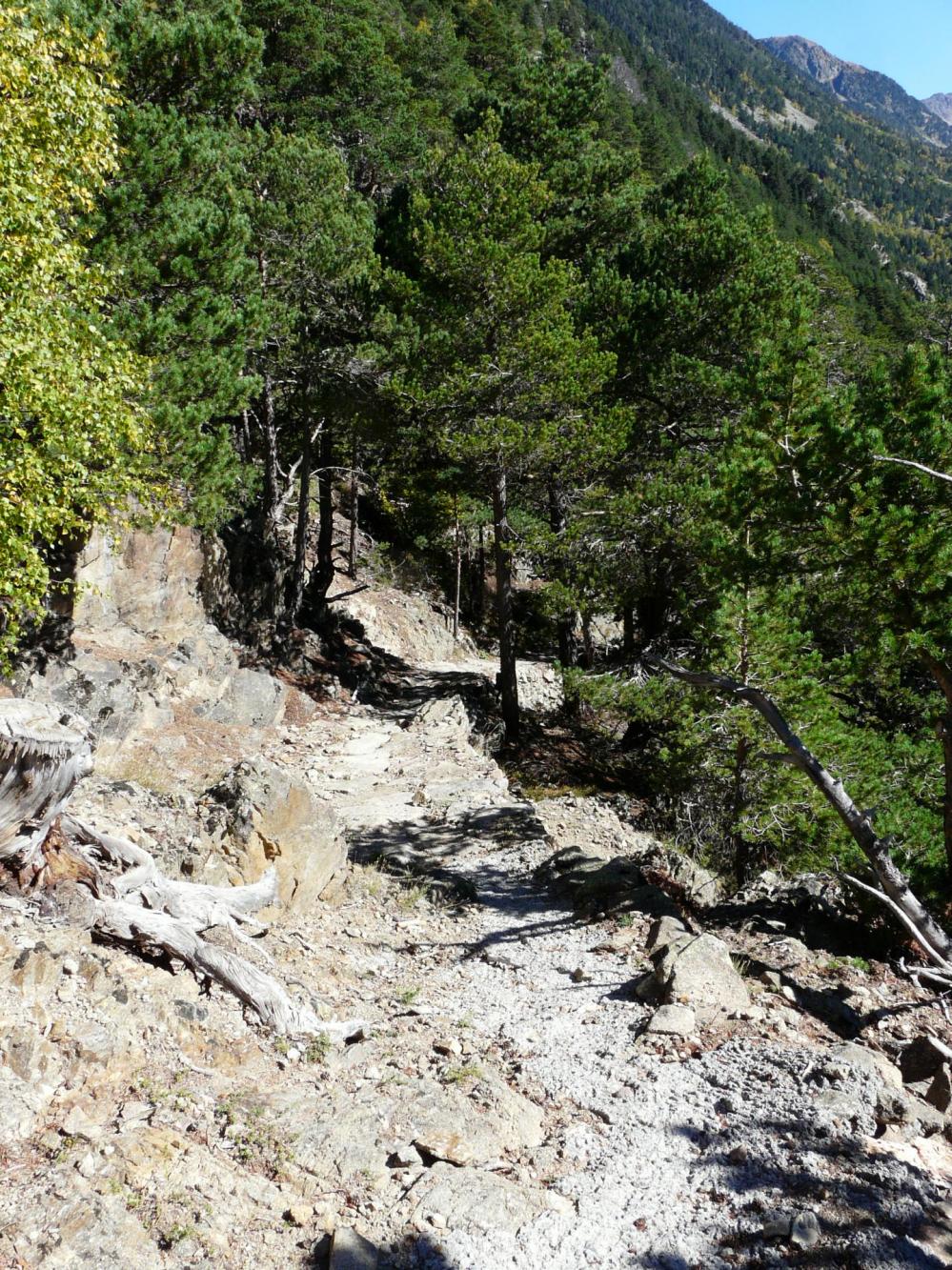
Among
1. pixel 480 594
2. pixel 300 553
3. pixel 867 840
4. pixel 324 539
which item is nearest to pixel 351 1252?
pixel 867 840

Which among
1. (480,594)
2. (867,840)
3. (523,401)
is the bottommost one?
(480,594)

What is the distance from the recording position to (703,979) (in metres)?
6.69

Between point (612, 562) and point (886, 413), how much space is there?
7636 millimetres

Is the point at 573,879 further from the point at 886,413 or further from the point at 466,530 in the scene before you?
the point at 466,530

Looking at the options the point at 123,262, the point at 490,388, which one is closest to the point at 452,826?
the point at 490,388

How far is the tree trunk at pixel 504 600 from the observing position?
53.5ft

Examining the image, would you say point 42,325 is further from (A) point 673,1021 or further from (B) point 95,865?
(A) point 673,1021

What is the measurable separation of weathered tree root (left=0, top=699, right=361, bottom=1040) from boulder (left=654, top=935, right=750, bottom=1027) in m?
2.57

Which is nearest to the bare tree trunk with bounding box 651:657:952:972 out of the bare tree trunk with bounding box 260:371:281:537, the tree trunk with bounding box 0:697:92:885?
the tree trunk with bounding box 0:697:92:885

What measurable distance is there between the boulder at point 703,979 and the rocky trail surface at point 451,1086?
0.02 metres

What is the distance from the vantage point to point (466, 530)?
89.6ft

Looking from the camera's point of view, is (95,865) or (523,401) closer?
(95,865)

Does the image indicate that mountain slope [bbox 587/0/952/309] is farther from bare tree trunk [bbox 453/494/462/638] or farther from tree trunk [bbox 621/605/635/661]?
tree trunk [bbox 621/605/635/661]

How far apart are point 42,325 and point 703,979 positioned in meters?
7.75
